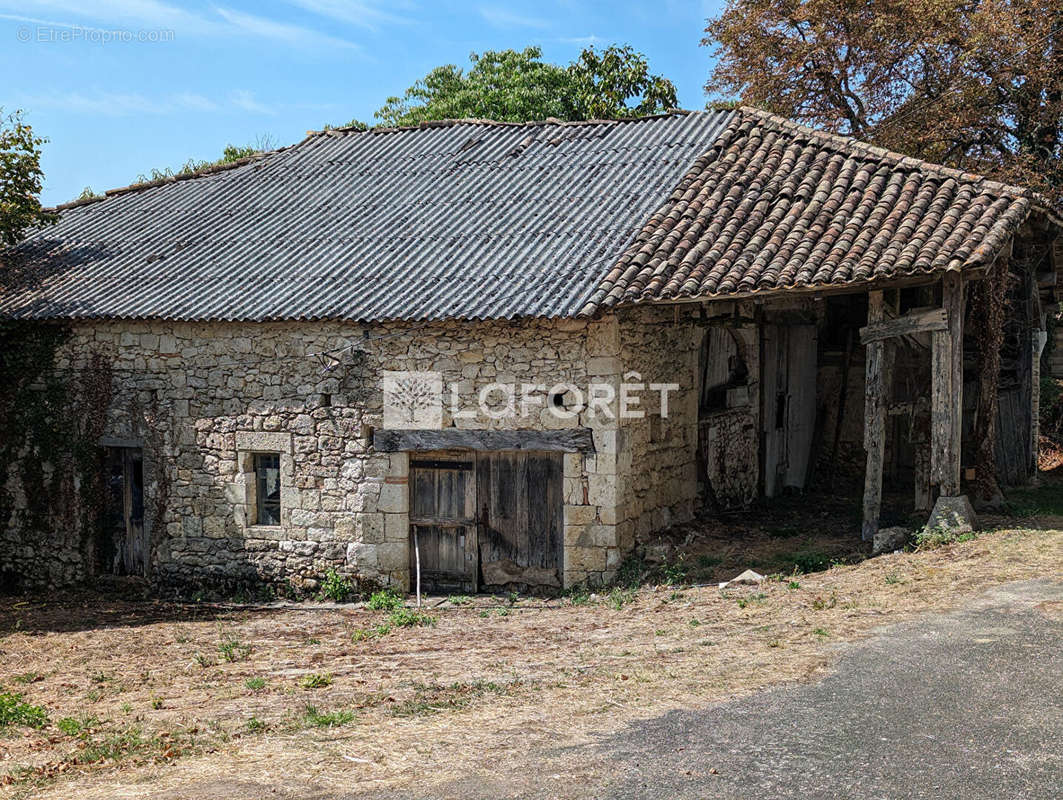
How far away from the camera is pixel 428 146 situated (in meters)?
15.1

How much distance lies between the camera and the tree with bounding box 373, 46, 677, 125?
2239cm

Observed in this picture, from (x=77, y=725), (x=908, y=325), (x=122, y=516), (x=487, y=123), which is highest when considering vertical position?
(x=487, y=123)

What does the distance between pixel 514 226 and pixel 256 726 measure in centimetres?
728

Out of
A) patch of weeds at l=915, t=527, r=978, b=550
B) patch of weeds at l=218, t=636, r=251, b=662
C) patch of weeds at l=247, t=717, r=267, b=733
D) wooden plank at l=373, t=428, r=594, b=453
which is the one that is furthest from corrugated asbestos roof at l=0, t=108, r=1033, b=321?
patch of weeds at l=247, t=717, r=267, b=733

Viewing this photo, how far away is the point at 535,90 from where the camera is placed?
23922 millimetres

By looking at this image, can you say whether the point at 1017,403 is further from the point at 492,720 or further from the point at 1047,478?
the point at 492,720

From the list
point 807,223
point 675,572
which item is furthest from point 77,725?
point 807,223

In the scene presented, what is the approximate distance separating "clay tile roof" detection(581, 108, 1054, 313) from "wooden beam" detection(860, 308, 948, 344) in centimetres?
65

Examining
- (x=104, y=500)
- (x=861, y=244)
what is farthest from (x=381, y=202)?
(x=861, y=244)

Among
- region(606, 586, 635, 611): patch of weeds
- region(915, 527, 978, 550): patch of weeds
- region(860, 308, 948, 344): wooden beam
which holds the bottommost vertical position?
region(606, 586, 635, 611): patch of weeds

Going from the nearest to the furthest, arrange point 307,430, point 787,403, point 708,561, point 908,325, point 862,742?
point 862,742
point 908,325
point 708,561
point 307,430
point 787,403

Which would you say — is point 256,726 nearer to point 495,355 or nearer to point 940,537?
point 495,355

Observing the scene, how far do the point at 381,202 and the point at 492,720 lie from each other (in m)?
8.84

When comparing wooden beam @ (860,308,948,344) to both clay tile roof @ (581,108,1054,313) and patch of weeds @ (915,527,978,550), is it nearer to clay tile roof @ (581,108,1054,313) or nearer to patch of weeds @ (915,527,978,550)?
clay tile roof @ (581,108,1054,313)
